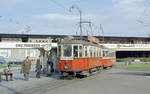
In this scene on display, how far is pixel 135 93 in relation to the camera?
461 inches

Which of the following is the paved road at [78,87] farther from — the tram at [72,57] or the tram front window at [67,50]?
the tram front window at [67,50]

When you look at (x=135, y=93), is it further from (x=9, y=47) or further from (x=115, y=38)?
(x=115, y=38)

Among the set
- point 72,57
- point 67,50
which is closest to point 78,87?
point 72,57

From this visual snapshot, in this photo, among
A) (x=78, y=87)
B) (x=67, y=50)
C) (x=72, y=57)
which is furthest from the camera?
(x=67, y=50)

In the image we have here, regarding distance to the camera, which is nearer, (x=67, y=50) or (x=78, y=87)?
(x=78, y=87)

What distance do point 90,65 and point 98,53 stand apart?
4.14 meters

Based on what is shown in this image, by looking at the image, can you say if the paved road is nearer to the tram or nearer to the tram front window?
the tram

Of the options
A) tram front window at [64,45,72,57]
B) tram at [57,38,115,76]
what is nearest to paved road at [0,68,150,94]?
tram at [57,38,115,76]

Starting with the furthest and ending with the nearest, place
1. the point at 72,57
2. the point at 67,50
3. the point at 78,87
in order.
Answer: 1. the point at 67,50
2. the point at 72,57
3. the point at 78,87

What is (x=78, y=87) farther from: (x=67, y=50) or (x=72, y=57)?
(x=67, y=50)

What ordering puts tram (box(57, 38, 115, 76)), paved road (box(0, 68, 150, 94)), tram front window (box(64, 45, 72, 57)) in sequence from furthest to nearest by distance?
tram front window (box(64, 45, 72, 57))
tram (box(57, 38, 115, 76))
paved road (box(0, 68, 150, 94))

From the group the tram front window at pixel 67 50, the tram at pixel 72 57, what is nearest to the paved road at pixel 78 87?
the tram at pixel 72 57

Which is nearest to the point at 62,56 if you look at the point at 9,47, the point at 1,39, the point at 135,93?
the point at 135,93

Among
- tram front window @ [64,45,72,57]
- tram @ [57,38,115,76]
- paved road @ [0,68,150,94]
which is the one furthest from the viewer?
tram front window @ [64,45,72,57]
